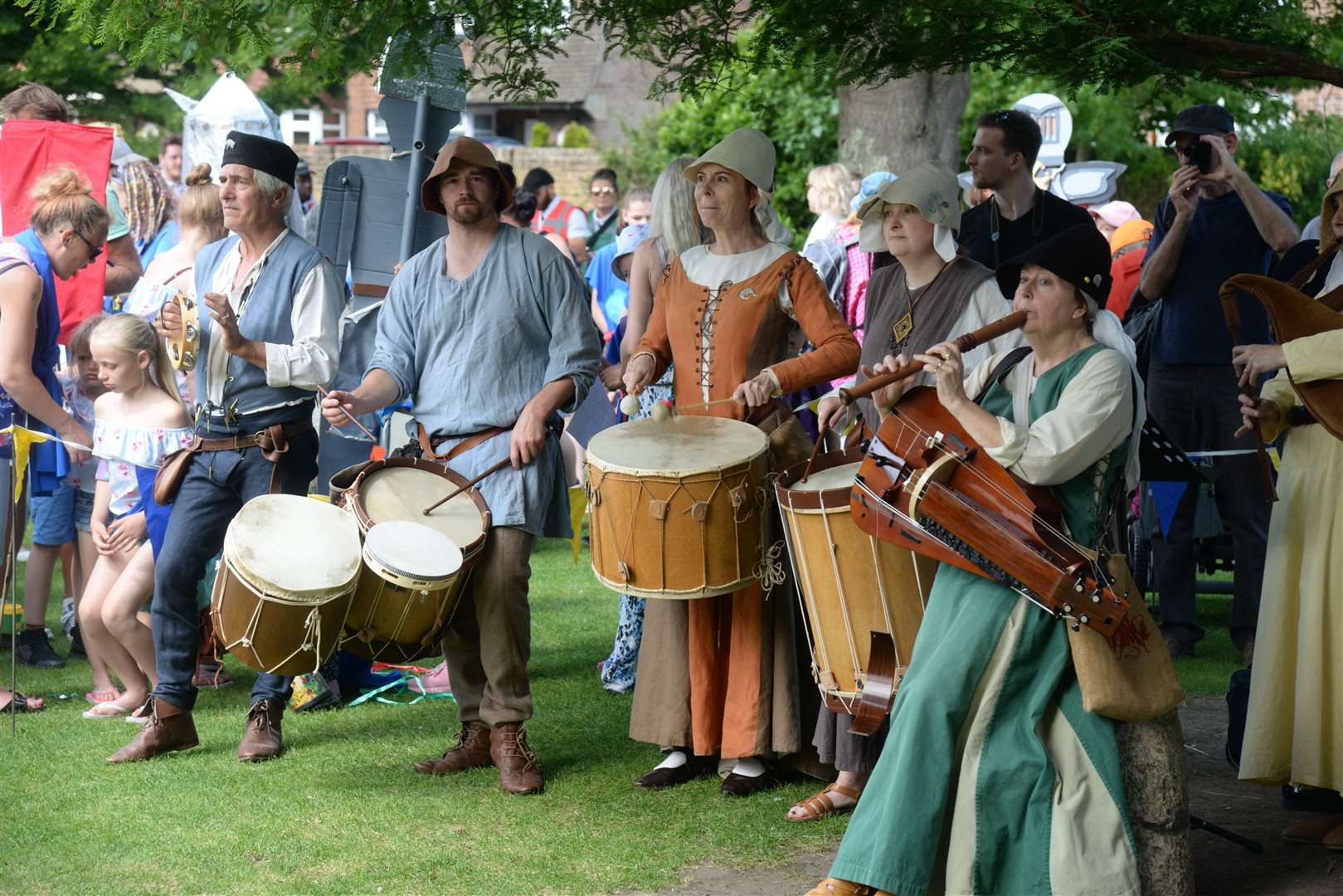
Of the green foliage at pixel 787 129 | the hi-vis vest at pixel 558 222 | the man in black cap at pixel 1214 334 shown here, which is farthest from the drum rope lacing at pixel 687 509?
the green foliage at pixel 787 129

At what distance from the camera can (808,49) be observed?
15.8 feet

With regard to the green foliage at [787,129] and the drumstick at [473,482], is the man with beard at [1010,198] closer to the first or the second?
the drumstick at [473,482]

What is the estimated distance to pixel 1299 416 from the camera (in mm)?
4785

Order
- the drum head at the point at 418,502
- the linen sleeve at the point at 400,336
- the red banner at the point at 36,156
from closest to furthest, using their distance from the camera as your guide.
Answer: the drum head at the point at 418,502, the linen sleeve at the point at 400,336, the red banner at the point at 36,156

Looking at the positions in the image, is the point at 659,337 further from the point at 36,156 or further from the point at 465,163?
the point at 36,156

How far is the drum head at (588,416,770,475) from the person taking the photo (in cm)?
492

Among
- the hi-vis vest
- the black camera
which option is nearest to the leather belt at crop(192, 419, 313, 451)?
the black camera

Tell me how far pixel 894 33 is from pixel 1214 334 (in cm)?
322

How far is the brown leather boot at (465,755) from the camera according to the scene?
5.73m

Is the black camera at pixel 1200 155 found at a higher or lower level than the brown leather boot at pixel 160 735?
higher

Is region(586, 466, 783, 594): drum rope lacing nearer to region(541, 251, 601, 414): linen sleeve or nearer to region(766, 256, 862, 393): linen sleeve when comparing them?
region(766, 256, 862, 393): linen sleeve

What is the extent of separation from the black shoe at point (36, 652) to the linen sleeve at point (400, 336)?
291 centimetres

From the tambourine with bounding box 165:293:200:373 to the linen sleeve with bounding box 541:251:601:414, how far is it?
1.26 metres

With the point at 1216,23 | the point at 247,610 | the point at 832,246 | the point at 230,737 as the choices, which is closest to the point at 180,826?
the point at 247,610
